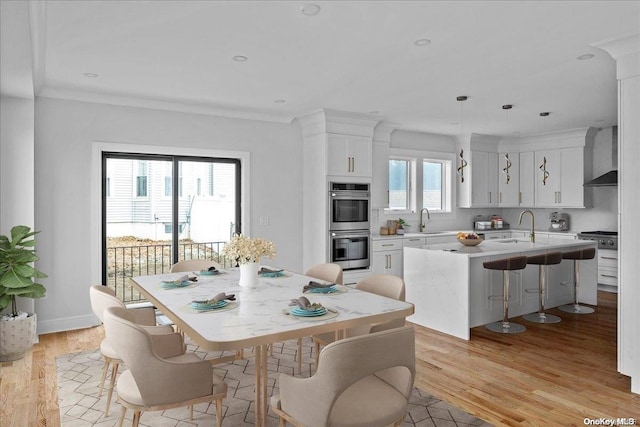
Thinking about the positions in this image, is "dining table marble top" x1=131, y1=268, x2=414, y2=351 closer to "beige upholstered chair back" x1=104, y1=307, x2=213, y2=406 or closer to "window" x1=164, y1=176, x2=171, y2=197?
"beige upholstered chair back" x1=104, y1=307, x2=213, y2=406

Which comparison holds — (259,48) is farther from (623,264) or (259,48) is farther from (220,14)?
(623,264)

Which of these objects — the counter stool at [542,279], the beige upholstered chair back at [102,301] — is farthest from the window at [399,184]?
the beige upholstered chair back at [102,301]

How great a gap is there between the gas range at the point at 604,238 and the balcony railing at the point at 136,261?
5.63m

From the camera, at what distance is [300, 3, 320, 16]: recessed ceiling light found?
2654mm

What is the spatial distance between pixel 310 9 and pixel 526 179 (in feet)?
20.7

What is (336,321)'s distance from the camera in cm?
213

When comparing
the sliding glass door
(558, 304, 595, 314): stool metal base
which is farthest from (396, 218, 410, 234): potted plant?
the sliding glass door

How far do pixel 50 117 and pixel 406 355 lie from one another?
4.42 m

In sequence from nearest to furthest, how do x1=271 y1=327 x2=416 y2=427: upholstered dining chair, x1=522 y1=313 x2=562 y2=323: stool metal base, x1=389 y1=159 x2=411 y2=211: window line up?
x1=271 y1=327 x2=416 y2=427: upholstered dining chair < x1=522 y1=313 x2=562 y2=323: stool metal base < x1=389 y1=159 x2=411 y2=211: window

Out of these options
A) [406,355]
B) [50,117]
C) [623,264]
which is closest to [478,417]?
[406,355]

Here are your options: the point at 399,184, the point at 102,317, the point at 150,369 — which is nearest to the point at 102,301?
the point at 102,317

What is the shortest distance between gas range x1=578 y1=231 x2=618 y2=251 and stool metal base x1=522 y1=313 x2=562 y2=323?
6.78ft

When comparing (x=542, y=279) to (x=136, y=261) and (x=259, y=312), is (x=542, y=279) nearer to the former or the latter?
(x=259, y=312)

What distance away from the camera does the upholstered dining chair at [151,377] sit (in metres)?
1.94
